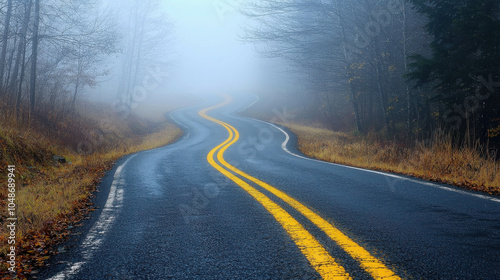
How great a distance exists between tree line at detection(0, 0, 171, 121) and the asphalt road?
7.99 meters

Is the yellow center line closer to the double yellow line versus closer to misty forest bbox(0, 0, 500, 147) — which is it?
the double yellow line

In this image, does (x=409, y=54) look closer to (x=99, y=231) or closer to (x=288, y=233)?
(x=288, y=233)

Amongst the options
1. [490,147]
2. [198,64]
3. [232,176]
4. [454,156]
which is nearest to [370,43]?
[490,147]

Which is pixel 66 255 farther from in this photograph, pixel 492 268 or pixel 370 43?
pixel 370 43

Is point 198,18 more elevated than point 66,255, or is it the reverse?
point 198,18

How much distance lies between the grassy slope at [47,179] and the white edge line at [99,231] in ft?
0.87

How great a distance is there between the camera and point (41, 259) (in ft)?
10.1

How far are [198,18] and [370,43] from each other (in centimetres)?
9884

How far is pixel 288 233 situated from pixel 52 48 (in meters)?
28.0

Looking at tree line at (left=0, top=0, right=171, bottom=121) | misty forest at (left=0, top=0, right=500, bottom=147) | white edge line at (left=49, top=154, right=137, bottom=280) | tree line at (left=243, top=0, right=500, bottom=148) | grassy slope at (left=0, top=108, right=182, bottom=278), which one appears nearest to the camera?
white edge line at (left=49, top=154, right=137, bottom=280)

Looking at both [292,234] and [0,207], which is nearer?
[292,234]

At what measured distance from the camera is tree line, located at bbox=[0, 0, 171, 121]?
1355 cm

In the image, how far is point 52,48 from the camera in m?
26.2

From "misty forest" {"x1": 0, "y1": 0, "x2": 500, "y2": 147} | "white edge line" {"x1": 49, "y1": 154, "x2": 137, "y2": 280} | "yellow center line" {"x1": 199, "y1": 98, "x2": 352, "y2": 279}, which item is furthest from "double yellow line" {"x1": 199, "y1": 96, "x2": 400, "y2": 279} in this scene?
"misty forest" {"x1": 0, "y1": 0, "x2": 500, "y2": 147}
